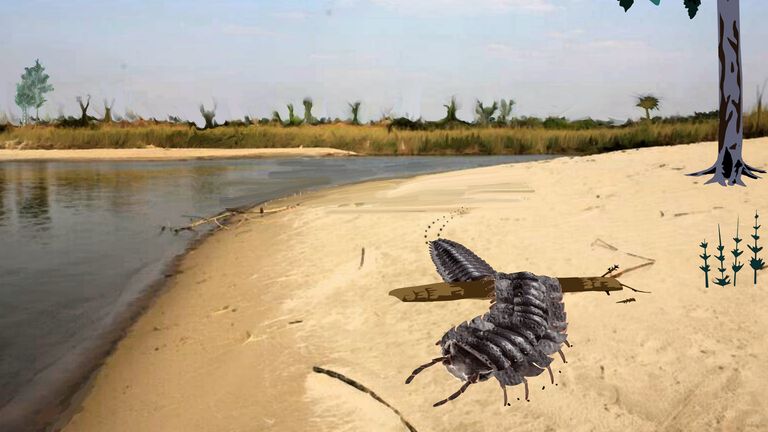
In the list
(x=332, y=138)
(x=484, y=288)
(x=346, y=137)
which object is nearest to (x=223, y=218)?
(x=484, y=288)

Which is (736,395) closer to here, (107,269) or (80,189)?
(107,269)

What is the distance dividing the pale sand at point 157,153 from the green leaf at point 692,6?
858 inches

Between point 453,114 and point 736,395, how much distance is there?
32.3 metres

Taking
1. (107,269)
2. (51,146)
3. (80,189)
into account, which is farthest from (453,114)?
(107,269)

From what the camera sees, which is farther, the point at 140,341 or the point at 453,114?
the point at 453,114

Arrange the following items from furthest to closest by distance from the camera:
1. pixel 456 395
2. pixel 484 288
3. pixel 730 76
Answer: pixel 730 76 < pixel 484 288 < pixel 456 395

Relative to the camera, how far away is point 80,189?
14391 millimetres

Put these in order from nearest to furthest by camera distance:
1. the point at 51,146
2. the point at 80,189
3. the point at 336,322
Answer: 1. the point at 336,322
2. the point at 80,189
3. the point at 51,146

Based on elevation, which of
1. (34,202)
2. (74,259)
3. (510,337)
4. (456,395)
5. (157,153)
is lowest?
(74,259)

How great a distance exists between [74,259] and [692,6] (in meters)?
8.72

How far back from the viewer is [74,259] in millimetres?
6781

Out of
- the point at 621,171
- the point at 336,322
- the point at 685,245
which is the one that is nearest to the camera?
the point at 336,322

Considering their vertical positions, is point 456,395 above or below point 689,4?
below

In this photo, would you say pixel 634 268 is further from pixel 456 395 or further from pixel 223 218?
pixel 223 218
